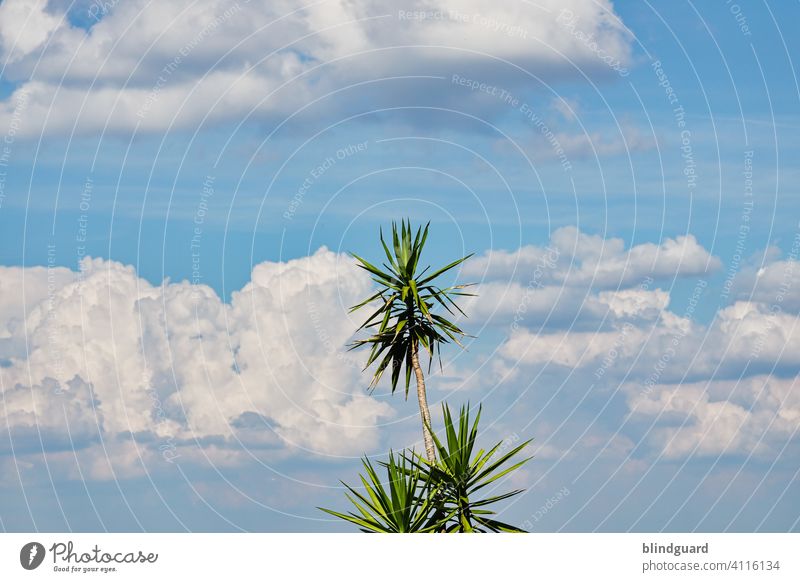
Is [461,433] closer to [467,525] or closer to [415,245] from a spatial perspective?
[467,525]

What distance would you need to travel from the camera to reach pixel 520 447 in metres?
54.8

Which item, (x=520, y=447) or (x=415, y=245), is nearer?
(x=520, y=447)
